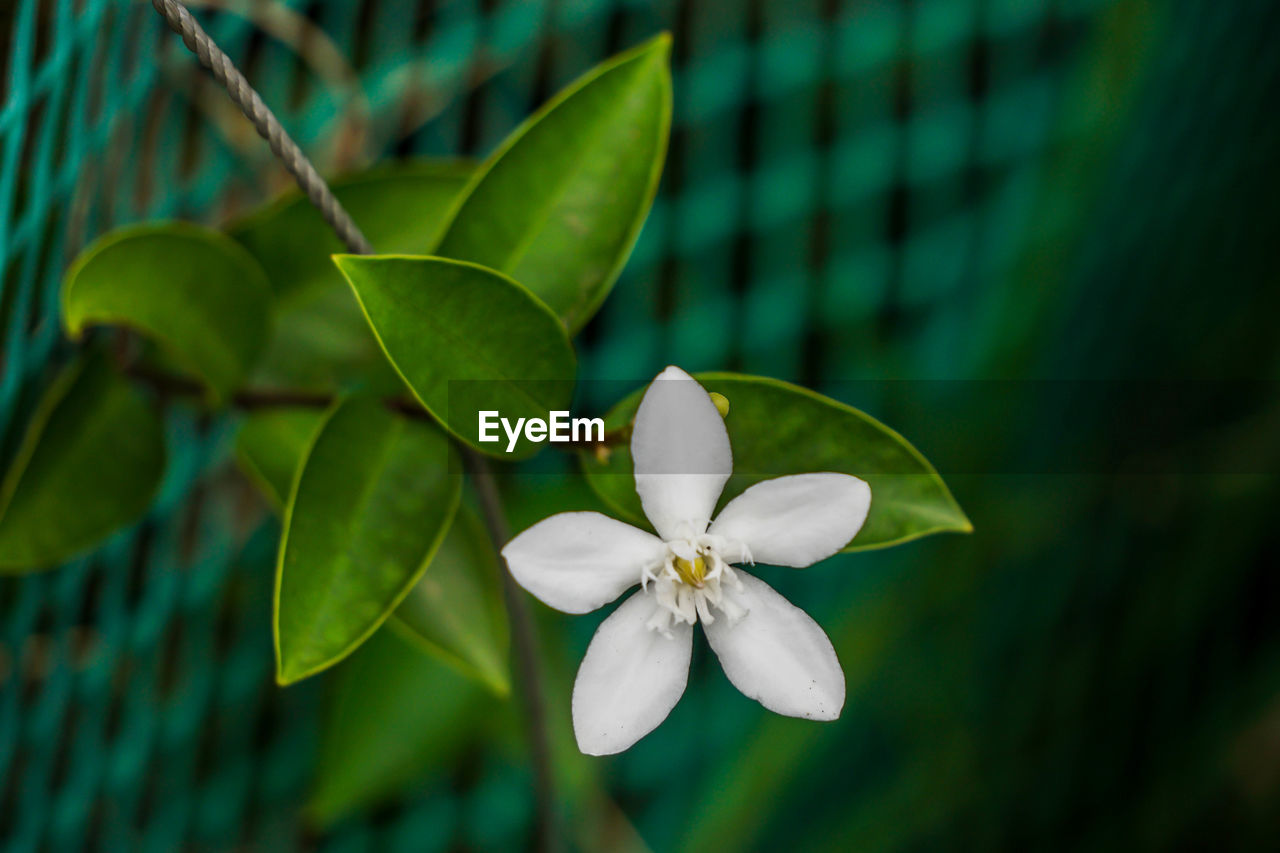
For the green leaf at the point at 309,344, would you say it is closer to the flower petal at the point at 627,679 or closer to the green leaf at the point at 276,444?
the green leaf at the point at 276,444

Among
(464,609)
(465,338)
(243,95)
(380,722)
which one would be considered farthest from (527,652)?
(380,722)

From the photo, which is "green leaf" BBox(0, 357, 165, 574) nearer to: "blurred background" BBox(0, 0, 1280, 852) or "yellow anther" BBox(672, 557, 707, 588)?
"blurred background" BBox(0, 0, 1280, 852)

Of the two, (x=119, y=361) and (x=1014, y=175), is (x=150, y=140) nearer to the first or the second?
(x=119, y=361)

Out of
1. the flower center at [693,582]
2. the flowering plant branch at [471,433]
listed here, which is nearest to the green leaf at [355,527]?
the flowering plant branch at [471,433]

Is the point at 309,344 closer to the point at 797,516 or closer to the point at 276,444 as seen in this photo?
the point at 276,444

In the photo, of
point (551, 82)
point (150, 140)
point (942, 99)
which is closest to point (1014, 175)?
point (942, 99)

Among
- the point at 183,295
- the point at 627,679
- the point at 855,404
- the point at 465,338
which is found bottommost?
the point at 627,679
